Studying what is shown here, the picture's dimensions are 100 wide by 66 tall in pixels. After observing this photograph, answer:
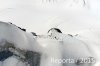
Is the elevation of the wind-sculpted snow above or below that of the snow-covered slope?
below

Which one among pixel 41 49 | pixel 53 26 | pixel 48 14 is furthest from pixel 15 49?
pixel 48 14

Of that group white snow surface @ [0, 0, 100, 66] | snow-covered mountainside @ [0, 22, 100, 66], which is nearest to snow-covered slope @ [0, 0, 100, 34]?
white snow surface @ [0, 0, 100, 66]

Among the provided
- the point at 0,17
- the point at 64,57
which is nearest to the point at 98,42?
the point at 64,57

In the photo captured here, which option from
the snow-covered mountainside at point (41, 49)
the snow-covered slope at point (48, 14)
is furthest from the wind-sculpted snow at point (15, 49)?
the snow-covered slope at point (48, 14)

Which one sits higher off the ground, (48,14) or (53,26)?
(48,14)

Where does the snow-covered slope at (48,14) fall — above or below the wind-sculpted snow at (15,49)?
above

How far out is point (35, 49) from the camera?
1214mm

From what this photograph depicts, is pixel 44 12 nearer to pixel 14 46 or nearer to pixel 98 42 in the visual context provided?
pixel 98 42

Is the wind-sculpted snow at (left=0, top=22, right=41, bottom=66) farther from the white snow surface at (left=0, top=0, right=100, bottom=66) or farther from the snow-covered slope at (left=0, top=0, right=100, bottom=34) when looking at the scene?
the snow-covered slope at (left=0, top=0, right=100, bottom=34)

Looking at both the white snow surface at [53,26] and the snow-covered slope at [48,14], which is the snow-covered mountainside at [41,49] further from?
the snow-covered slope at [48,14]

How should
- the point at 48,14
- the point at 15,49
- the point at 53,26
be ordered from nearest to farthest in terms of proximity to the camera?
1. the point at 15,49
2. the point at 53,26
3. the point at 48,14

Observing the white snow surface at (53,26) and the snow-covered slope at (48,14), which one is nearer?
the white snow surface at (53,26)

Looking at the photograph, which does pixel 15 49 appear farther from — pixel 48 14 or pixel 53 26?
pixel 48 14

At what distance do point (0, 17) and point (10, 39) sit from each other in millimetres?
575
